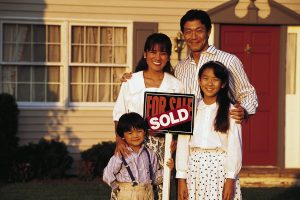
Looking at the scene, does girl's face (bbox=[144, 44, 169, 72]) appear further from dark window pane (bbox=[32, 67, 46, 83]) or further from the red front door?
the red front door

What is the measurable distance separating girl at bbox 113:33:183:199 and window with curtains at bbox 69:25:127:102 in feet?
18.8

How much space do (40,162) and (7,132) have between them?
0.69 meters

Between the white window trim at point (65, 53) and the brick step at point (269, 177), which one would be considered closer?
the brick step at point (269, 177)

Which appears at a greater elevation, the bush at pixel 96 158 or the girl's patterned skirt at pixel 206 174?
the girl's patterned skirt at pixel 206 174

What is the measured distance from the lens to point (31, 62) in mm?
10867

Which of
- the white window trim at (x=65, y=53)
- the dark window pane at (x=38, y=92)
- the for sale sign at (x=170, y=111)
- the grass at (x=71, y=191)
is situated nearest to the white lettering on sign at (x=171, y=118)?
the for sale sign at (x=170, y=111)

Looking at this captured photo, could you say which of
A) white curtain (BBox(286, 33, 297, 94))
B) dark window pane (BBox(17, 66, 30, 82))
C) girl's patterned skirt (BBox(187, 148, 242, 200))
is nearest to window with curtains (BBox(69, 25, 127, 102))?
dark window pane (BBox(17, 66, 30, 82))

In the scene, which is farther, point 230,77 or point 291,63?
point 291,63

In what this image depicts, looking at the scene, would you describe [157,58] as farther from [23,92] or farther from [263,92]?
[263,92]

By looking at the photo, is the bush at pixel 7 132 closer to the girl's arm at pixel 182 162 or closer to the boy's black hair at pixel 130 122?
the boy's black hair at pixel 130 122

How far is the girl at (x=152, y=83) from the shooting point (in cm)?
521

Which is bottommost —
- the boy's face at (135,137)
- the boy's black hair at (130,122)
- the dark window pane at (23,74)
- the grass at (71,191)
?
the grass at (71,191)

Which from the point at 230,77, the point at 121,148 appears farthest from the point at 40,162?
the point at 230,77

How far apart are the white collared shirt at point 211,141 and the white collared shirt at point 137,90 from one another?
1.07ft
